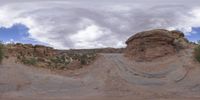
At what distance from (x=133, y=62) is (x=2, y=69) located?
1103cm

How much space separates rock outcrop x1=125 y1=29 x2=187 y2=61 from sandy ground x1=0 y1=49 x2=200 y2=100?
67.7 inches

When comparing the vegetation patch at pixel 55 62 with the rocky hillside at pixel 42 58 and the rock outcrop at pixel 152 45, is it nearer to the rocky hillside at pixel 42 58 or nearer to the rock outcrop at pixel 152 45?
the rocky hillside at pixel 42 58

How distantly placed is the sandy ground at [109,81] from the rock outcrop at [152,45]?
1718 millimetres

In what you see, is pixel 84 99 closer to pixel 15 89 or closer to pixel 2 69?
pixel 15 89

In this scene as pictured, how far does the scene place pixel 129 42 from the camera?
149 ft

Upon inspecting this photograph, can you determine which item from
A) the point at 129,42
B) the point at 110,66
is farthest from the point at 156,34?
the point at 110,66

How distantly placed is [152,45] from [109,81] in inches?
345

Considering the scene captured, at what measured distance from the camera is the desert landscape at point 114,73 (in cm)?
3344

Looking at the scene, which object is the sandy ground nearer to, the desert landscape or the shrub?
the desert landscape

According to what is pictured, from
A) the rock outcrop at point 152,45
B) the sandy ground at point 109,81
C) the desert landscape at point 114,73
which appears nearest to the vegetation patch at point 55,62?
the desert landscape at point 114,73

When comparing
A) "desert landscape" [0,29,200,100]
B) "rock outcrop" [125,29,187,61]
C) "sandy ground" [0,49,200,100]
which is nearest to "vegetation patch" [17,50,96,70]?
"desert landscape" [0,29,200,100]

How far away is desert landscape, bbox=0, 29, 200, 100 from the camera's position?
33438mm

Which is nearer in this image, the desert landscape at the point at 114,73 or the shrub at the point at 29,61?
the desert landscape at the point at 114,73

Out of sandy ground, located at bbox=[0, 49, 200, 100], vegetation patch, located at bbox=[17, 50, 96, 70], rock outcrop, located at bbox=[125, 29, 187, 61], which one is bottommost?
sandy ground, located at bbox=[0, 49, 200, 100]
